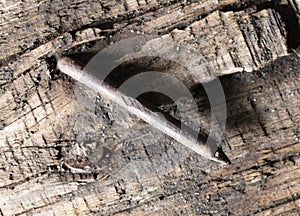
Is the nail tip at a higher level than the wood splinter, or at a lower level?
lower

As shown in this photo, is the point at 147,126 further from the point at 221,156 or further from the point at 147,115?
the point at 221,156

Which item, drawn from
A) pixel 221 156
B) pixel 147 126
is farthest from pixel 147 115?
pixel 221 156

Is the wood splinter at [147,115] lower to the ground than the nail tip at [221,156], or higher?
higher

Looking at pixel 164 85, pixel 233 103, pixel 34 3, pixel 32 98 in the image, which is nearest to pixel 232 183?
pixel 233 103

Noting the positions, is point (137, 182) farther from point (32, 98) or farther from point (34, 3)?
point (34, 3)
